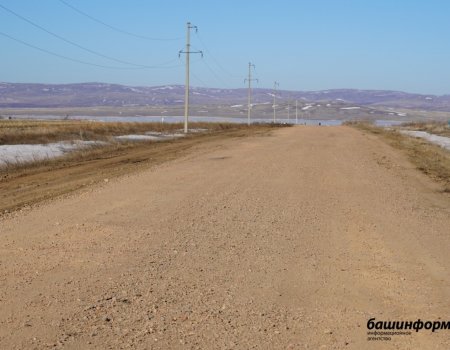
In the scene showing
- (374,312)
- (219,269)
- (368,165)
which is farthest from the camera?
(368,165)

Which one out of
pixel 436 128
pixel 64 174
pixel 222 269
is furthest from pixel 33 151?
pixel 436 128

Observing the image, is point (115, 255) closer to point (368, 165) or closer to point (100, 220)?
point (100, 220)

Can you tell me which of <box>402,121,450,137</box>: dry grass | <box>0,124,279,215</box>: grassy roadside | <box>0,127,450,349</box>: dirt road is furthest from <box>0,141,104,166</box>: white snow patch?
<box>402,121,450,137</box>: dry grass

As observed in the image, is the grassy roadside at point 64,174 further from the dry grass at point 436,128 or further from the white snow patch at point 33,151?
the dry grass at point 436,128

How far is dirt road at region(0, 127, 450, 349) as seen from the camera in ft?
16.9

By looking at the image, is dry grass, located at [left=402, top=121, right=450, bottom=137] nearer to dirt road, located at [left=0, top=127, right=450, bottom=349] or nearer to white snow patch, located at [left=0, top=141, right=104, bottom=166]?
white snow patch, located at [left=0, top=141, right=104, bottom=166]

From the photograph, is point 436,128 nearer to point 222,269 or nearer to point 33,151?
point 33,151

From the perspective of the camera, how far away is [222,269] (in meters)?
7.10

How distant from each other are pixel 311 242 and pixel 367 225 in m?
1.67

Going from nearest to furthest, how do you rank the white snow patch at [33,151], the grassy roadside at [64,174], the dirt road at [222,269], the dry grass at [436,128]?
the dirt road at [222,269] → the grassy roadside at [64,174] → the white snow patch at [33,151] → the dry grass at [436,128]

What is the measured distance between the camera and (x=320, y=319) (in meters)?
5.52

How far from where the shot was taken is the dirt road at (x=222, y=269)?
5.16m

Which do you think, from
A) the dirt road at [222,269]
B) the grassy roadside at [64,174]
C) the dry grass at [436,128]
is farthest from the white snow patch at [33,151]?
the dry grass at [436,128]

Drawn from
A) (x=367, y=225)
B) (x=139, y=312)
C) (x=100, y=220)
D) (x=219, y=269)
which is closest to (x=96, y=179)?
(x=100, y=220)
